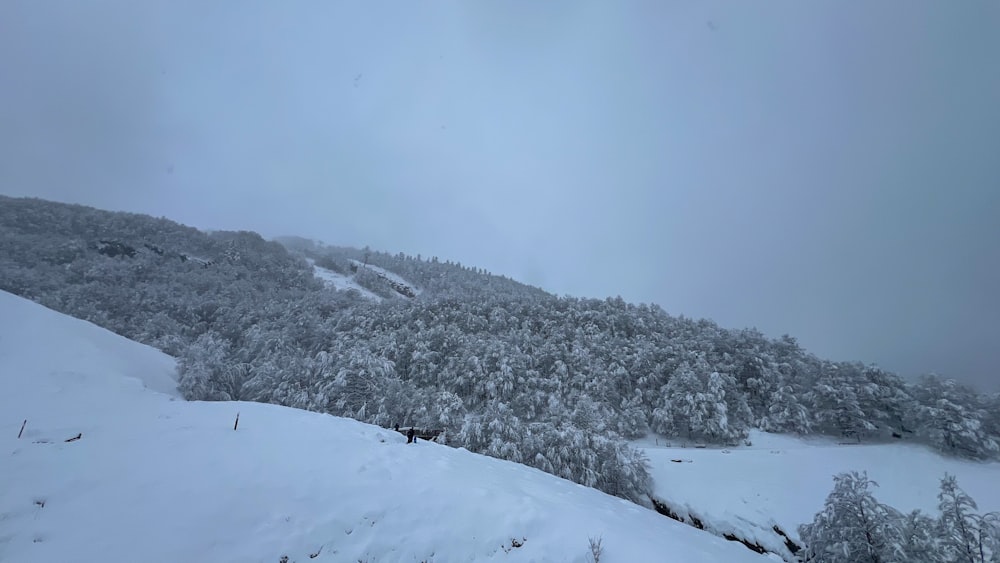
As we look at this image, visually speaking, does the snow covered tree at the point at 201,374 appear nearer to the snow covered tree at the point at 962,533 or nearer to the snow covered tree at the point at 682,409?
the snow covered tree at the point at 682,409

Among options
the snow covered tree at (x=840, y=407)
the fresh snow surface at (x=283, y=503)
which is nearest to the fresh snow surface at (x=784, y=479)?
the snow covered tree at (x=840, y=407)

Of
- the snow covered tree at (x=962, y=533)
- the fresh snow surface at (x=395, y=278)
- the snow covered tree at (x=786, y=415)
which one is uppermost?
the fresh snow surface at (x=395, y=278)

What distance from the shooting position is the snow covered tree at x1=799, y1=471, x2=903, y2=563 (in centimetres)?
1809

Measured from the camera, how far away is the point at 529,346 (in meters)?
59.7

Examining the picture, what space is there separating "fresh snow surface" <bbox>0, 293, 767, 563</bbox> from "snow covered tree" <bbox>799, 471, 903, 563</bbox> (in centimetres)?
1134

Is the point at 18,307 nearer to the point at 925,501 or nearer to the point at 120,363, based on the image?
the point at 120,363

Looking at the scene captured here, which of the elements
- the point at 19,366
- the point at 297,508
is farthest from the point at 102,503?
the point at 19,366

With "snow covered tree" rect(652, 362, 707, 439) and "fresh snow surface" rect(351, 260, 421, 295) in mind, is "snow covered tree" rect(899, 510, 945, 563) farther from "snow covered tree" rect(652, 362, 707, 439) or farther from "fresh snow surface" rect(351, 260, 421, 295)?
"fresh snow surface" rect(351, 260, 421, 295)

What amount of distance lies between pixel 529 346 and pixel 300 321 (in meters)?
42.3

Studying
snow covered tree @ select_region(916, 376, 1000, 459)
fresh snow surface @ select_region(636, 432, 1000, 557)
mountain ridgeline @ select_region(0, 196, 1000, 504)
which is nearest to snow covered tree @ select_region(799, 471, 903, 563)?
fresh snow surface @ select_region(636, 432, 1000, 557)

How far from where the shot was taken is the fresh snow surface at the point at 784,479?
1114 inches

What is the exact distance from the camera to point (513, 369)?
5325 cm

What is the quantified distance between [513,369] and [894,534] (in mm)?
39059

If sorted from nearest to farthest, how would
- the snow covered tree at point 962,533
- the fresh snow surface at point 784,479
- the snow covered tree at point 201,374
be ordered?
the snow covered tree at point 962,533 < the fresh snow surface at point 784,479 < the snow covered tree at point 201,374
